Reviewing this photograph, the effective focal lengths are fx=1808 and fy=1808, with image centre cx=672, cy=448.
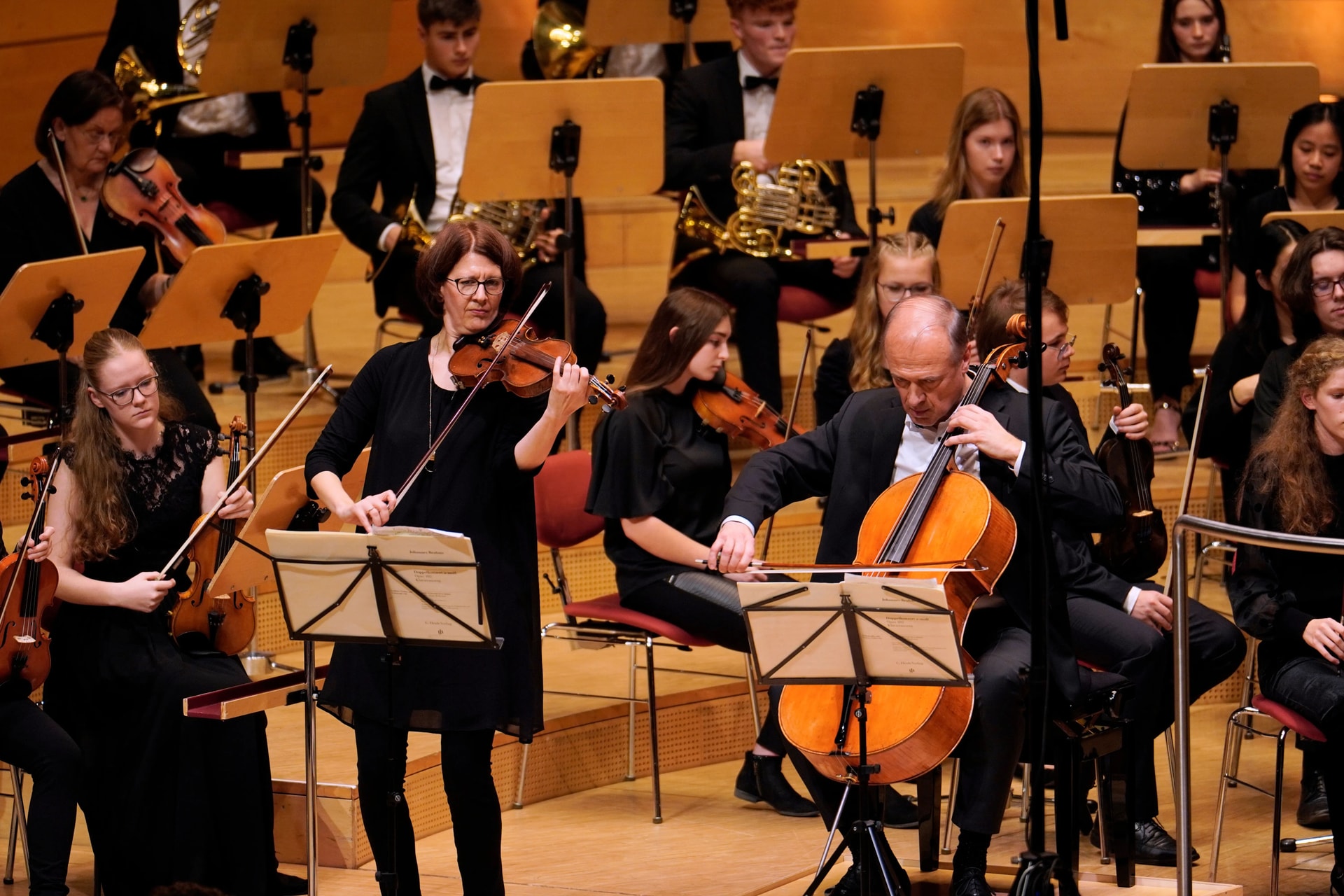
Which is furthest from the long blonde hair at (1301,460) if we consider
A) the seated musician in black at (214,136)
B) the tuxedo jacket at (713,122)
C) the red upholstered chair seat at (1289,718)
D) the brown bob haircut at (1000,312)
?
the seated musician in black at (214,136)

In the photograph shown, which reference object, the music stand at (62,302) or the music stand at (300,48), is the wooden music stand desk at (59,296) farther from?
the music stand at (300,48)

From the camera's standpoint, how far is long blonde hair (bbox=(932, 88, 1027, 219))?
176 inches

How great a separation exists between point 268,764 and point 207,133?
2.38 m

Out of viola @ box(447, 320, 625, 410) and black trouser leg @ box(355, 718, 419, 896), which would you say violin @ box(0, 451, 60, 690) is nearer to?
black trouser leg @ box(355, 718, 419, 896)

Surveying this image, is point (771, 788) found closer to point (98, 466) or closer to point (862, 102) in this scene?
point (98, 466)

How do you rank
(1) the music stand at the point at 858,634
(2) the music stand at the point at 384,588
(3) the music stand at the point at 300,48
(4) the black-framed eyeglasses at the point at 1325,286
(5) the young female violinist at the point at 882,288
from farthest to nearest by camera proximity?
1. (3) the music stand at the point at 300,48
2. (5) the young female violinist at the point at 882,288
3. (4) the black-framed eyeglasses at the point at 1325,286
4. (2) the music stand at the point at 384,588
5. (1) the music stand at the point at 858,634

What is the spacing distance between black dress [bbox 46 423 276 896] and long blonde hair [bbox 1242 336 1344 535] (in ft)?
6.40

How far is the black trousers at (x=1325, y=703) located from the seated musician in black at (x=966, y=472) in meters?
0.47

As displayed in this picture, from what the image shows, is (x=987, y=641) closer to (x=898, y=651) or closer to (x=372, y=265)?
(x=898, y=651)

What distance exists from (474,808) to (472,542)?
0.44 metres

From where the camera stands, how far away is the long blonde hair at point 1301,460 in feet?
11.0

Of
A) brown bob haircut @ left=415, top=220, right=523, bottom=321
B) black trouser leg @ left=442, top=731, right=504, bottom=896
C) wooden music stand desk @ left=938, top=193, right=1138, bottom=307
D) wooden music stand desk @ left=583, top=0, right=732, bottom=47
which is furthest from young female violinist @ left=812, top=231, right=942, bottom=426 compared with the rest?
wooden music stand desk @ left=583, top=0, right=732, bottom=47

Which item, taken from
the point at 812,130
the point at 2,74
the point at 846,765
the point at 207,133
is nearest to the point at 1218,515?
the point at 812,130

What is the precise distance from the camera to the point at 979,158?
178 inches
